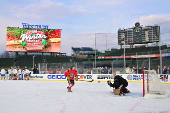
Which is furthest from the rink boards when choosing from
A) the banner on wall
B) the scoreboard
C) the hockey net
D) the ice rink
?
the scoreboard

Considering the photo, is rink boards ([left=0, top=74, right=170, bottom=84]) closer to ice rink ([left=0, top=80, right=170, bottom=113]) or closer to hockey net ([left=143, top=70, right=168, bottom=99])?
hockey net ([left=143, top=70, right=168, bottom=99])

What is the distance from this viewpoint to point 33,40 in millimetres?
40969

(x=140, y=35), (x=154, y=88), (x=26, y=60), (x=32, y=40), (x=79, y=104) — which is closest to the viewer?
(x=79, y=104)

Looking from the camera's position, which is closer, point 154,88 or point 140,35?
point 154,88

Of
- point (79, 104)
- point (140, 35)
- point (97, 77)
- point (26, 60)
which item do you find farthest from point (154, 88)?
point (140, 35)

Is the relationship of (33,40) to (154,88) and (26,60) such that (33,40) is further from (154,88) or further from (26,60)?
(154,88)

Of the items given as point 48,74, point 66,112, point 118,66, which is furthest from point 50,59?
point 66,112

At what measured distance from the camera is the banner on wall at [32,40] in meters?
40.6

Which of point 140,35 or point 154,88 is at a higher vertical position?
point 140,35

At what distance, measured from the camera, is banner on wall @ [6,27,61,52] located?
133 feet

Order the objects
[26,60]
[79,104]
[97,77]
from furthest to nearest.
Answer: [26,60], [97,77], [79,104]

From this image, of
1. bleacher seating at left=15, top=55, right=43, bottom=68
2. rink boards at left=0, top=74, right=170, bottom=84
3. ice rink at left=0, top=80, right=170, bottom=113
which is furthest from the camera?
bleacher seating at left=15, top=55, right=43, bottom=68

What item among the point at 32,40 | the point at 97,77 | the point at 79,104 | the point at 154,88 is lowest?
the point at 79,104

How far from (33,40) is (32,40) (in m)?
0.21
